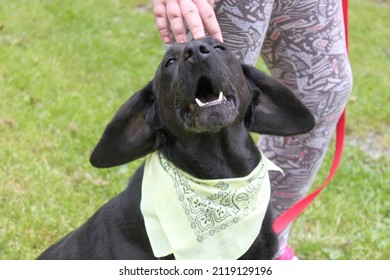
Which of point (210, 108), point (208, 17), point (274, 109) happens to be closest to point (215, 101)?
point (210, 108)

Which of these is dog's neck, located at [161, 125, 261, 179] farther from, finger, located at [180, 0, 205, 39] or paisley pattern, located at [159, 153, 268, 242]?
finger, located at [180, 0, 205, 39]

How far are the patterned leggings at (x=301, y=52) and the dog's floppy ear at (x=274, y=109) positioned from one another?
0.10 m

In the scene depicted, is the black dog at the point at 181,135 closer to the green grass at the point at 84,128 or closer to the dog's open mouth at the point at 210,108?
the dog's open mouth at the point at 210,108

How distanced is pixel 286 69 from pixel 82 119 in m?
2.37

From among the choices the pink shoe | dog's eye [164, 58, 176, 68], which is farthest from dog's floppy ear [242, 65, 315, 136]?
the pink shoe

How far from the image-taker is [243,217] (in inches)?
102

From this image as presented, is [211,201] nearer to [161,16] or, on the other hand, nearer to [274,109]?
[274,109]

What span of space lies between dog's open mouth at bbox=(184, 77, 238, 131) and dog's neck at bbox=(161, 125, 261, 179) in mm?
181

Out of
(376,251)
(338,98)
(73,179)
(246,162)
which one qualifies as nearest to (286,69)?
(338,98)

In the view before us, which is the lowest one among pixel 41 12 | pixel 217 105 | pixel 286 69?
pixel 41 12

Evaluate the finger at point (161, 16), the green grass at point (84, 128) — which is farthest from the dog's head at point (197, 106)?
the green grass at point (84, 128)

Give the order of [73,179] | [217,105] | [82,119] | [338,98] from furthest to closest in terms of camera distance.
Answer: [82,119]
[73,179]
[338,98]
[217,105]

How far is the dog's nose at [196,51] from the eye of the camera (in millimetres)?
2281
